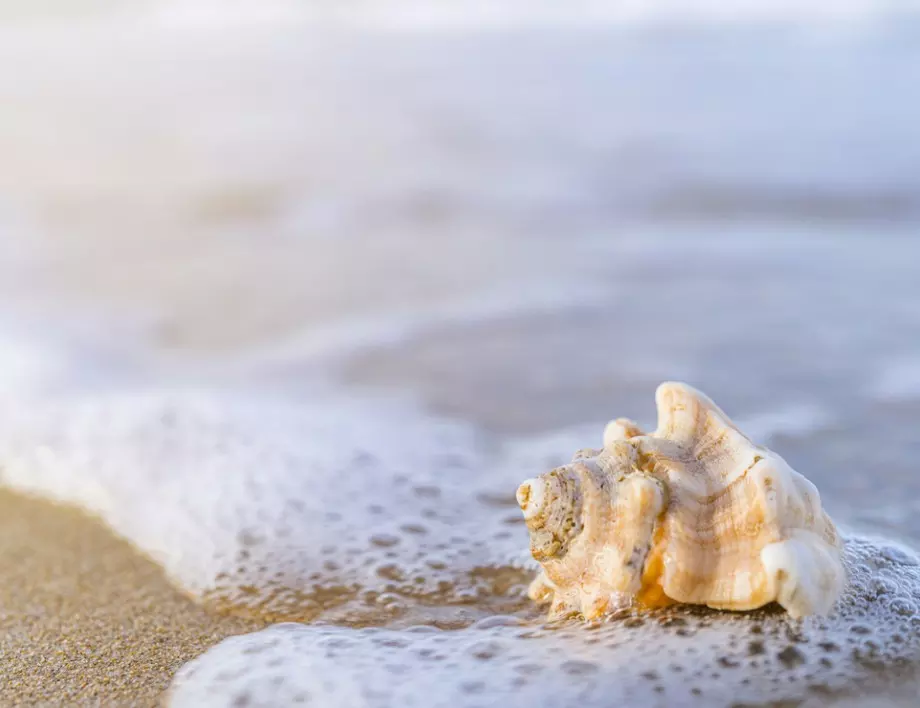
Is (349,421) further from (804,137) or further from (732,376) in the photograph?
(804,137)

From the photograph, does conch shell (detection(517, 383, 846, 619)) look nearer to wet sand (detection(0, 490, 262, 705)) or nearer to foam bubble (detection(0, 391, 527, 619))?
foam bubble (detection(0, 391, 527, 619))

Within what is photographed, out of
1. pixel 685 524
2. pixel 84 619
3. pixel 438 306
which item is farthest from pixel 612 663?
pixel 438 306

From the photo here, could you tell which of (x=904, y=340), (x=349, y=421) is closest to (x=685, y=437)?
(x=349, y=421)

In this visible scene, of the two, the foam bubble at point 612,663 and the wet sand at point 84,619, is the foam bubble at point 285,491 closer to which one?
the wet sand at point 84,619

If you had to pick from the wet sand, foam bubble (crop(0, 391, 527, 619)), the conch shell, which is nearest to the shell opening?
the conch shell

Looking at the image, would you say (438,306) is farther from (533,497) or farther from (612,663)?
(612,663)

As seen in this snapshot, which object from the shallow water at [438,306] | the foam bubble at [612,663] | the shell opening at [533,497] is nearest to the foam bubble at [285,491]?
the shallow water at [438,306]
